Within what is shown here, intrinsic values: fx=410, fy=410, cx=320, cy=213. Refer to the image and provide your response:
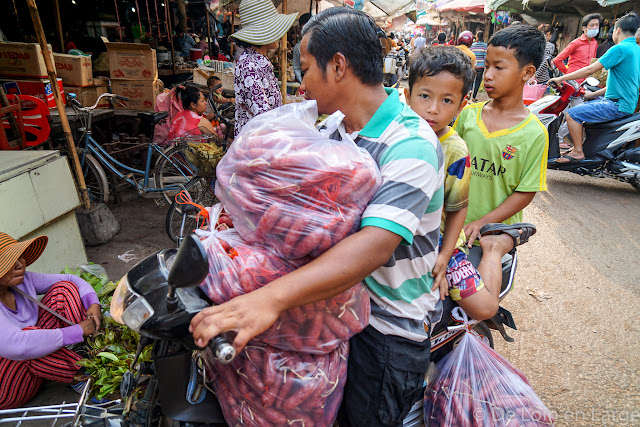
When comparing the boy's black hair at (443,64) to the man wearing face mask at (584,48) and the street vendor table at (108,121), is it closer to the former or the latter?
the street vendor table at (108,121)

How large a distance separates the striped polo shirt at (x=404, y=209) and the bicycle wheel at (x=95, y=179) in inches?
172

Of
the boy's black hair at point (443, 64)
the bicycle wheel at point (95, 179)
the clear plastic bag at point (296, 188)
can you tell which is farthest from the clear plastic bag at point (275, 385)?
the bicycle wheel at point (95, 179)

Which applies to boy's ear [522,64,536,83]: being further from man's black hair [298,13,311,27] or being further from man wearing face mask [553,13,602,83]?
man's black hair [298,13,311,27]

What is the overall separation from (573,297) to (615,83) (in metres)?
3.56

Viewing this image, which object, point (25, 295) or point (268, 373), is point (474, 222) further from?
point (25, 295)

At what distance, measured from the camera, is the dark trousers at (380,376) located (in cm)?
141

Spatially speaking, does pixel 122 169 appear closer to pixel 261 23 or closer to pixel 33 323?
pixel 261 23

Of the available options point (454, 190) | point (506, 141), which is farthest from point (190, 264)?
point (506, 141)

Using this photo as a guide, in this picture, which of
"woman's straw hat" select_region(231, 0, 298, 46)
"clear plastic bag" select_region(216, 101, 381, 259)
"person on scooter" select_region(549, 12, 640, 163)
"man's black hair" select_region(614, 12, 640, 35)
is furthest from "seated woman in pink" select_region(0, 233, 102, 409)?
"man's black hair" select_region(614, 12, 640, 35)

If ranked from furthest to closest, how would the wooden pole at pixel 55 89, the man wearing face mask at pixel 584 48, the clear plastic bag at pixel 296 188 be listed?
1. the man wearing face mask at pixel 584 48
2. the wooden pole at pixel 55 89
3. the clear plastic bag at pixel 296 188

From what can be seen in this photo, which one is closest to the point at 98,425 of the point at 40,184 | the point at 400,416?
the point at 400,416

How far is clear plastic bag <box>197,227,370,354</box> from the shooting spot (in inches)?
41.7

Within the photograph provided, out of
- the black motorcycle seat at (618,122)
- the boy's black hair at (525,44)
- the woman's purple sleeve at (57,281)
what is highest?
the boy's black hair at (525,44)

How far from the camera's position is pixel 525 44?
2303 millimetres
